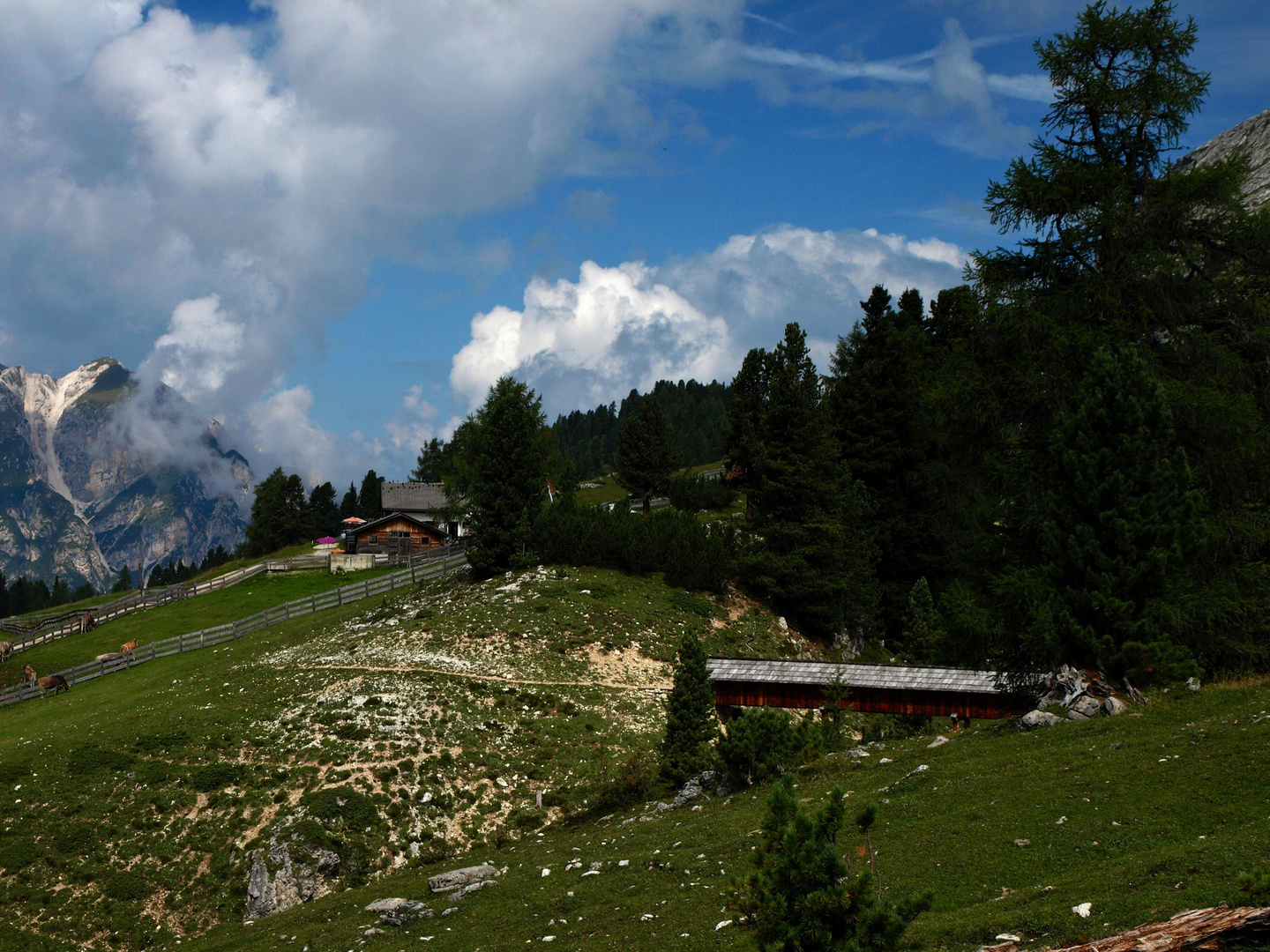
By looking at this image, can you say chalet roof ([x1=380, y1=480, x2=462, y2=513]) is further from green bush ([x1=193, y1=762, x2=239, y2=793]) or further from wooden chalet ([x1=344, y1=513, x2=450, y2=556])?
green bush ([x1=193, y1=762, x2=239, y2=793])

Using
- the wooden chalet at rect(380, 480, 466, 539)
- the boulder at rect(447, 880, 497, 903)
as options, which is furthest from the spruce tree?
the wooden chalet at rect(380, 480, 466, 539)

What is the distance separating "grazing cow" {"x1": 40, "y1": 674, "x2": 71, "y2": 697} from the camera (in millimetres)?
44594

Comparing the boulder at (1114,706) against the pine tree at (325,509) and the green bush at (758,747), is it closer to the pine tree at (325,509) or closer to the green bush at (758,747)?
the green bush at (758,747)

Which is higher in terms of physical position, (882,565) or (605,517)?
(605,517)

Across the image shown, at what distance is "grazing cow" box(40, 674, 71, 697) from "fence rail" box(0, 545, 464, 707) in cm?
74

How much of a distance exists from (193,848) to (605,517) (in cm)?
3172

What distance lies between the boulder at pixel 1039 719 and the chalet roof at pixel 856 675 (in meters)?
7.42

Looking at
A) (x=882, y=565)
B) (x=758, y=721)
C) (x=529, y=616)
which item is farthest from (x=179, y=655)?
(x=882, y=565)

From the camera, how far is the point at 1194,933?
7.46 m

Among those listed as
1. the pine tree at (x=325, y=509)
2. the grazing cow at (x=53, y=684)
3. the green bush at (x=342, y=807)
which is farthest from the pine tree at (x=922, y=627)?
the pine tree at (x=325, y=509)

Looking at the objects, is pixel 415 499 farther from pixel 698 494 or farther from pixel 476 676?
pixel 476 676

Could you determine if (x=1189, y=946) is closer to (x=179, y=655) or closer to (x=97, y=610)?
(x=179, y=655)

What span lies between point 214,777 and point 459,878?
13.8 metres

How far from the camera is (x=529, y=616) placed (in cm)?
4234
